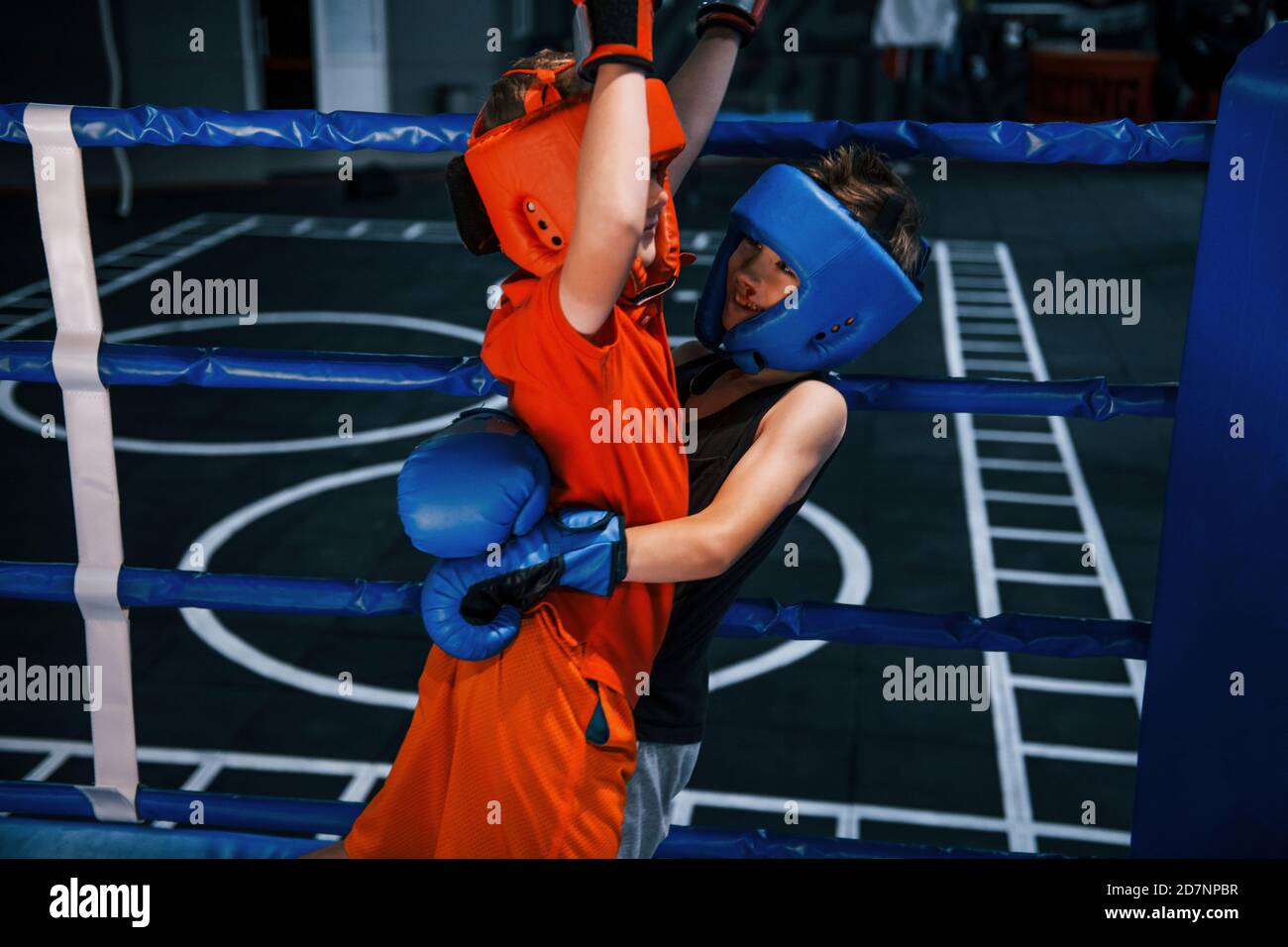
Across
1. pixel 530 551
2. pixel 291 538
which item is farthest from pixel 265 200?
pixel 530 551

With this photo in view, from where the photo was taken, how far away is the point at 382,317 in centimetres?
801

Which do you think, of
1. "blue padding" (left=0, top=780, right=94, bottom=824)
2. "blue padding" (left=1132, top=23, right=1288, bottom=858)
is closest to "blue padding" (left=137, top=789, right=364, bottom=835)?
"blue padding" (left=0, top=780, right=94, bottom=824)

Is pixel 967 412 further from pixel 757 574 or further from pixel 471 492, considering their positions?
pixel 757 574

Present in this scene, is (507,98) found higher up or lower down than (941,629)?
higher up

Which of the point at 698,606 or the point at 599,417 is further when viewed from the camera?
the point at 698,606

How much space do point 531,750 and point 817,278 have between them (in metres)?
0.72

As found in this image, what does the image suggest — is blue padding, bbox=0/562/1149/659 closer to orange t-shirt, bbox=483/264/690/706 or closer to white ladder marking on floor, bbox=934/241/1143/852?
orange t-shirt, bbox=483/264/690/706

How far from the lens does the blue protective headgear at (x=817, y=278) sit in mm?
1675

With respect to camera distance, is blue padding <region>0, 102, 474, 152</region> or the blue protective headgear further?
blue padding <region>0, 102, 474, 152</region>

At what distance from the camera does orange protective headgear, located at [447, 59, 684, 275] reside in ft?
4.95

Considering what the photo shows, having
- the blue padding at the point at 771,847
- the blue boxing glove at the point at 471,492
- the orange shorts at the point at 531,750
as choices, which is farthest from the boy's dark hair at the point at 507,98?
the blue padding at the point at 771,847

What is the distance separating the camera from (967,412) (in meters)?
1.99

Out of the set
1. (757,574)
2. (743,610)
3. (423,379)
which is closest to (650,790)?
(743,610)

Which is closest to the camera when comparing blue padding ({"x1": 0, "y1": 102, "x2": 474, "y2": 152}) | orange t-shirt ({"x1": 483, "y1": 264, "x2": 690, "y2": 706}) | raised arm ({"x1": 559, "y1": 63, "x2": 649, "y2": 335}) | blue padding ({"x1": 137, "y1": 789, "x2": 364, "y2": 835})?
raised arm ({"x1": 559, "y1": 63, "x2": 649, "y2": 335})
